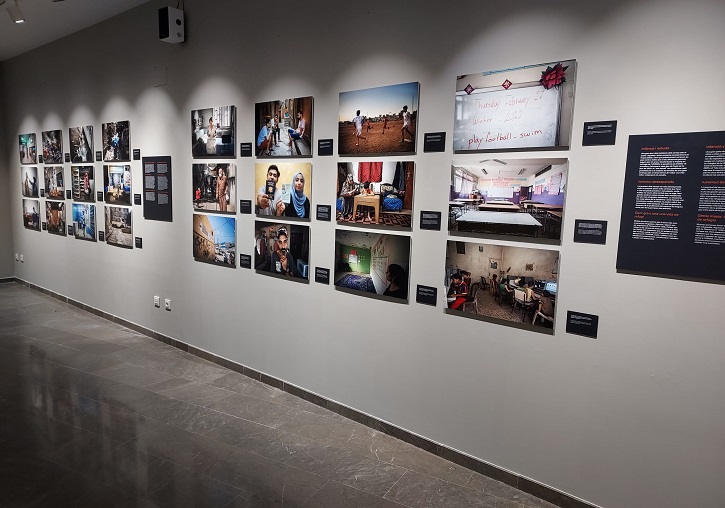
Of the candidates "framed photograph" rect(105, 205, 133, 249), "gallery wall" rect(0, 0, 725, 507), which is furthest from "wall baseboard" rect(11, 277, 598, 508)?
"framed photograph" rect(105, 205, 133, 249)

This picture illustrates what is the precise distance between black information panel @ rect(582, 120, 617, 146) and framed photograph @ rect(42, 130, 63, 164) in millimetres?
7292

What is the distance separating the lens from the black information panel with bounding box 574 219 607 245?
2.52 metres

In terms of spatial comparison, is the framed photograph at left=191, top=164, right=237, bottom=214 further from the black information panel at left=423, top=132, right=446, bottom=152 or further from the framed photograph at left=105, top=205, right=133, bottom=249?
the black information panel at left=423, top=132, right=446, bottom=152

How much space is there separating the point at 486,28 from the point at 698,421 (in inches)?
98.3

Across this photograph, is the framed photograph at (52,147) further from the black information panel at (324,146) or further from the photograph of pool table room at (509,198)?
the photograph of pool table room at (509,198)

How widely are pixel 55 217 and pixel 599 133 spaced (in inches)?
307

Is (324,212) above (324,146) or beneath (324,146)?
beneath

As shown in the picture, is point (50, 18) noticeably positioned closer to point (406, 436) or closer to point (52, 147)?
point (52, 147)

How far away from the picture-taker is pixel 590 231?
101 inches

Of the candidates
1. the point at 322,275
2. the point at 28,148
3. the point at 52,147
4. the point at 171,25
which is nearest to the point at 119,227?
the point at 52,147

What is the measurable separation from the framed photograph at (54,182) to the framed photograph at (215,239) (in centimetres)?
361

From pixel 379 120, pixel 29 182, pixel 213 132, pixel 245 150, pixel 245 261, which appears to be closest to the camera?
pixel 379 120

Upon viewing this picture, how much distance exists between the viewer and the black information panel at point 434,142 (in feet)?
10.1

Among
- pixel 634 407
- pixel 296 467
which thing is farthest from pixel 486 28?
pixel 296 467
